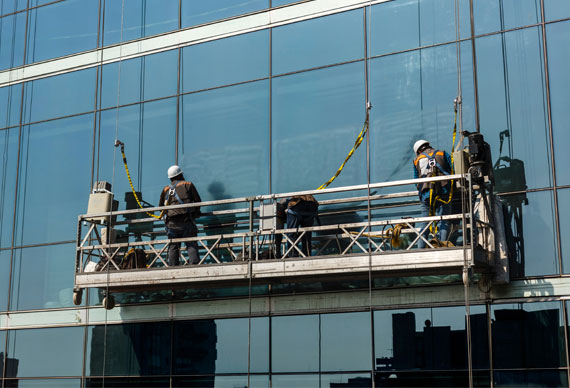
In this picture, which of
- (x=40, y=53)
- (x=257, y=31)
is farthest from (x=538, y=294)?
(x=40, y=53)

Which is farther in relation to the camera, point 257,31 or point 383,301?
point 257,31

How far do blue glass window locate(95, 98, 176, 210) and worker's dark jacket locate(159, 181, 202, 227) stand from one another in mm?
1498

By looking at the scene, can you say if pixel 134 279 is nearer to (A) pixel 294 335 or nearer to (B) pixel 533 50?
(A) pixel 294 335

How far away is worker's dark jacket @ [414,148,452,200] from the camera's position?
14867 millimetres

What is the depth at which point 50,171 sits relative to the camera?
20266 millimetres

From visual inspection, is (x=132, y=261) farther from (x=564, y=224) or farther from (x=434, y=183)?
(x=564, y=224)

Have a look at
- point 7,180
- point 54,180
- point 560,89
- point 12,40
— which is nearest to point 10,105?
point 12,40

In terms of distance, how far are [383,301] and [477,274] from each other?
1892 mm

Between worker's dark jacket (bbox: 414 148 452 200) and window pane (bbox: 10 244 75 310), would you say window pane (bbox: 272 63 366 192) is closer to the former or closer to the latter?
worker's dark jacket (bbox: 414 148 452 200)

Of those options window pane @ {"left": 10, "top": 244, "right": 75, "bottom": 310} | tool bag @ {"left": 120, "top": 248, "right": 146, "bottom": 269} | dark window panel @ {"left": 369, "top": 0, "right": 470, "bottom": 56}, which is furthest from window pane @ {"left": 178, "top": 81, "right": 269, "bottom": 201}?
window pane @ {"left": 10, "top": 244, "right": 75, "bottom": 310}

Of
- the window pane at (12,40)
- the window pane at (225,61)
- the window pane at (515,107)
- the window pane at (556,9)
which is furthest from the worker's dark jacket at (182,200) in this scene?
the window pane at (556,9)

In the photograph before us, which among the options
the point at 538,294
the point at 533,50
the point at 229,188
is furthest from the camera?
the point at 229,188

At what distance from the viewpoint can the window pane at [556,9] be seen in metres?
15.0

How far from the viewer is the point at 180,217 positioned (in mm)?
16859
